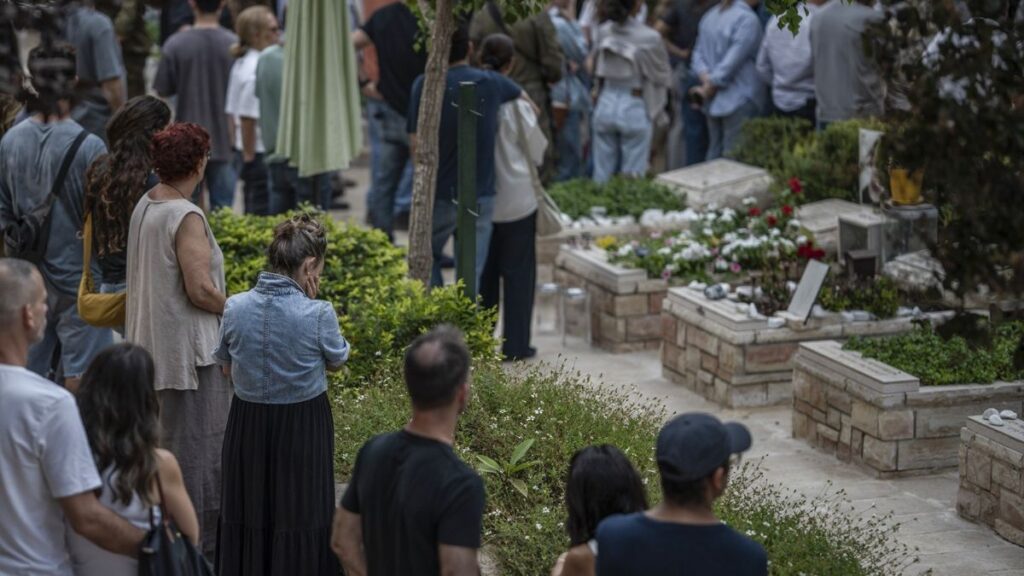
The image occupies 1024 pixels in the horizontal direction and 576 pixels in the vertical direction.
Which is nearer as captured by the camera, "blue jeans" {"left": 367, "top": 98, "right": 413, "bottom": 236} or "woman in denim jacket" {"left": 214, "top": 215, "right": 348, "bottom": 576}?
"woman in denim jacket" {"left": 214, "top": 215, "right": 348, "bottom": 576}

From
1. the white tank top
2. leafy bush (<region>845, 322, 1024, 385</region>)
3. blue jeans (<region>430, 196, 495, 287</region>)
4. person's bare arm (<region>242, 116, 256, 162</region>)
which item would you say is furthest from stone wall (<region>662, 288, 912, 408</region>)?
the white tank top

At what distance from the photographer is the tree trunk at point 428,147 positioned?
8.16 m

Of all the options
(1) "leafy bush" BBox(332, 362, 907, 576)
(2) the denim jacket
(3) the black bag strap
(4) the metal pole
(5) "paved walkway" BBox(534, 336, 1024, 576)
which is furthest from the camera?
(4) the metal pole

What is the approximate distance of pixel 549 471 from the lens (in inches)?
244

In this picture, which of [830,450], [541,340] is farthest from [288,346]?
[541,340]

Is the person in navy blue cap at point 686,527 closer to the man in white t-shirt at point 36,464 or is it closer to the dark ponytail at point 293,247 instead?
the man in white t-shirt at point 36,464

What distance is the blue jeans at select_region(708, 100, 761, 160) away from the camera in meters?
13.6

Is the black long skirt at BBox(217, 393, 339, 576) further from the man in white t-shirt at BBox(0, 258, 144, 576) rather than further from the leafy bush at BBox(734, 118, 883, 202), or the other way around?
the leafy bush at BBox(734, 118, 883, 202)

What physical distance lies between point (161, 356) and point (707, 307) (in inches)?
158

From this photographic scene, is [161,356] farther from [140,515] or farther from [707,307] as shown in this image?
[707,307]

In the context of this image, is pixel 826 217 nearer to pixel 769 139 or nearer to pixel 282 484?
pixel 769 139

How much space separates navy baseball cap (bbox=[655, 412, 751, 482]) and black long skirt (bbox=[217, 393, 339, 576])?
192 centimetres

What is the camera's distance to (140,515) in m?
4.12

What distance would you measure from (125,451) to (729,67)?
32.7 feet
